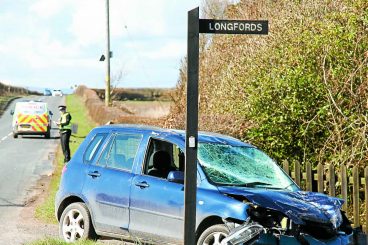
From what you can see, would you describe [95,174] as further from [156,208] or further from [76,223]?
[156,208]

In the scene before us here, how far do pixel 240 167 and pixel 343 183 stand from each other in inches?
141

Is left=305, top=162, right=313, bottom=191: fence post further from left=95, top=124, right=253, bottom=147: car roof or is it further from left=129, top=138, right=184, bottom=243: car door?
left=129, top=138, right=184, bottom=243: car door

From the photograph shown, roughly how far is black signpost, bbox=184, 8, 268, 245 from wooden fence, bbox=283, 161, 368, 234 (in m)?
6.07

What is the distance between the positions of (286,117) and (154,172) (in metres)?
5.51

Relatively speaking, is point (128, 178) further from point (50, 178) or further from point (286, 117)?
point (50, 178)

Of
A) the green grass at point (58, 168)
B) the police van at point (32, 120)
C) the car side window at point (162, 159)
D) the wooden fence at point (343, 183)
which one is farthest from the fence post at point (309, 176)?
the police van at point (32, 120)

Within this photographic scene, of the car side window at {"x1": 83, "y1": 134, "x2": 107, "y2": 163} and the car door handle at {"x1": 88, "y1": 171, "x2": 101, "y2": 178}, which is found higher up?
the car side window at {"x1": 83, "y1": 134, "x2": 107, "y2": 163}

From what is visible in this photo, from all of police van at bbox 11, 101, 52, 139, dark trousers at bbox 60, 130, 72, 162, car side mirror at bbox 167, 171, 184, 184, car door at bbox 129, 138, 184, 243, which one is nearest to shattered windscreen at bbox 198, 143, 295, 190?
car side mirror at bbox 167, 171, 184, 184

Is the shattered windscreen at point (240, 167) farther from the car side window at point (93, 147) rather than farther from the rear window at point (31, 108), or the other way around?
the rear window at point (31, 108)

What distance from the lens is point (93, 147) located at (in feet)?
37.7

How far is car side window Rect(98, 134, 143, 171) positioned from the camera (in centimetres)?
1086

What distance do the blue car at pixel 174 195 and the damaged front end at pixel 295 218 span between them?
0.01 metres

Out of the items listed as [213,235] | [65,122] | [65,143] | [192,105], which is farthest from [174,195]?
[65,122]

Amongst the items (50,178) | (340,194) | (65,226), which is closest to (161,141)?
(65,226)
